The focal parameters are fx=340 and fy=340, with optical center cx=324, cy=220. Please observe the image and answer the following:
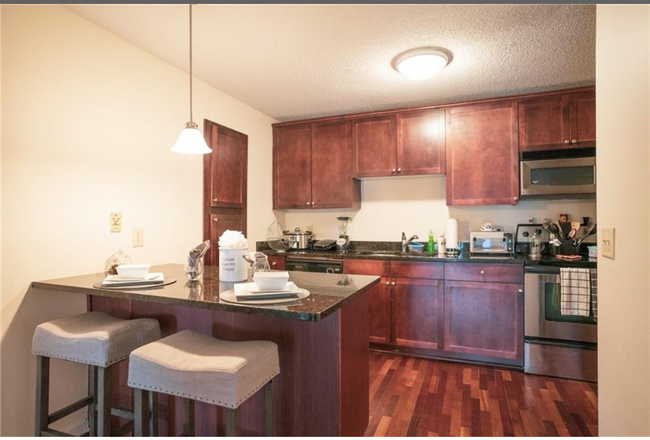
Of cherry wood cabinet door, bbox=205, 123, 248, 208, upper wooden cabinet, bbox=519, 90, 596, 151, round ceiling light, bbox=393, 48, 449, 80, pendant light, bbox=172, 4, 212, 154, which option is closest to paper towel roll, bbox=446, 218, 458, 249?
upper wooden cabinet, bbox=519, 90, 596, 151

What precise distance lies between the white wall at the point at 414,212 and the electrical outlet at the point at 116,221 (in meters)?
2.11

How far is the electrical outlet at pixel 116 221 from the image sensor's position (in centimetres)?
205

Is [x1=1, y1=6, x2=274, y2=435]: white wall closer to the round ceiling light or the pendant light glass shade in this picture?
the pendant light glass shade

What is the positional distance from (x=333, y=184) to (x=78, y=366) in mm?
2484

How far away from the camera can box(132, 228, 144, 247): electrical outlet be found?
2184 mm

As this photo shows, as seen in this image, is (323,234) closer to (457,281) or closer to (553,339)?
(457,281)

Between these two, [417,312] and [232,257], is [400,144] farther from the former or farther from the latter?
[232,257]

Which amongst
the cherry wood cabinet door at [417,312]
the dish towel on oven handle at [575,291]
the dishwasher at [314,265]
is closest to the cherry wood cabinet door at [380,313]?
the cherry wood cabinet door at [417,312]

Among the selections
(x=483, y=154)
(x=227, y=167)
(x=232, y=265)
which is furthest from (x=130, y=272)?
(x=483, y=154)

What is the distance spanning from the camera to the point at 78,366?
1.88m

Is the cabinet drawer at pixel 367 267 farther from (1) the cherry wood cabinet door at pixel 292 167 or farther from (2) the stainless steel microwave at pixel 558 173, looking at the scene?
(2) the stainless steel microwave at pixel 558 173

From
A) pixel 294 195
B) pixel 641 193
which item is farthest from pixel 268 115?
pixel 641 193

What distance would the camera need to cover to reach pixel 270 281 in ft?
4.33

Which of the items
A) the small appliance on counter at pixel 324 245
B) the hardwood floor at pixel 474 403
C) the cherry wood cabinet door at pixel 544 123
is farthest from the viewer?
the small appliance on counter at pixel 324 245
